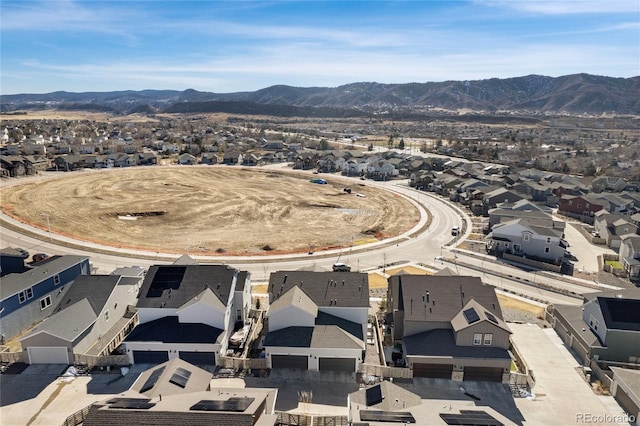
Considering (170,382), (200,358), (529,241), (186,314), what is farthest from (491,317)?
(529,241)

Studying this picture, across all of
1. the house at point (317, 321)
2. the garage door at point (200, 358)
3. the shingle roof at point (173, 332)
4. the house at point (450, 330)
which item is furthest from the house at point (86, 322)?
the house at point (450, 330)

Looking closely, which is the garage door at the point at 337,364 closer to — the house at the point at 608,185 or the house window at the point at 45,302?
the house window at the point at 45,302

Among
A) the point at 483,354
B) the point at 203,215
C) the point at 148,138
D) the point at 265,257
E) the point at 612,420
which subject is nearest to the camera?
the point at 612,420

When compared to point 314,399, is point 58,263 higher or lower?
higher

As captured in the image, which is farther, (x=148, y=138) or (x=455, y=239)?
(x=148, y=138)

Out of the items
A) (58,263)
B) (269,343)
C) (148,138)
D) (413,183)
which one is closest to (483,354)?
(269,343)

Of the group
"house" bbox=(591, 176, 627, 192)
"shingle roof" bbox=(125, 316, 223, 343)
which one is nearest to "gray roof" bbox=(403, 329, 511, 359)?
"shingle roof" bbox=(125, 316, 223, 343)

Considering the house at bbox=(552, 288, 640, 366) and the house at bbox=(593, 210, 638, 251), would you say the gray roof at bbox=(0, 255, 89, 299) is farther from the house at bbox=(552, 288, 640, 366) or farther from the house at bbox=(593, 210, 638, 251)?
the house at bbox=(593, 210, 638, 251)

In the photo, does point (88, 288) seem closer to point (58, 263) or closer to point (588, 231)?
point (58, 263)
